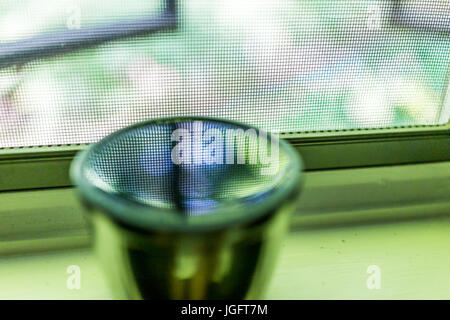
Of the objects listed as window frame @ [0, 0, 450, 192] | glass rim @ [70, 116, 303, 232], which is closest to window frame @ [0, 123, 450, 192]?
window frame @ [0, 0, 450, 192]

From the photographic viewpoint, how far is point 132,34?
1.67ft

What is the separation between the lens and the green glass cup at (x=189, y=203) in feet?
0.95

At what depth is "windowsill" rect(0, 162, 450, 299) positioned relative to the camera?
0.50 metres

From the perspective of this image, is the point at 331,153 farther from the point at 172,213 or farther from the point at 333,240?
the point at 172,213

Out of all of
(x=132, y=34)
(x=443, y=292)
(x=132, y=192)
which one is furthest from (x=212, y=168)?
(x=443, y=292)

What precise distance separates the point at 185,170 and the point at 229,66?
152mm

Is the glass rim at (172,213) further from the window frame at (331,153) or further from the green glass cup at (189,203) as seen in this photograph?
the window frame at (331,153)

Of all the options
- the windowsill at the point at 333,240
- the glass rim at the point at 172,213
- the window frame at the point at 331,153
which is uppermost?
the glass rim at the point at 172,213

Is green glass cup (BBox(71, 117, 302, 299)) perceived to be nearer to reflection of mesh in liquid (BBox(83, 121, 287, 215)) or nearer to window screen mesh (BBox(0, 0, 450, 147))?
reflection of mesh in liquid (BBox(83, 121, 287, 215))

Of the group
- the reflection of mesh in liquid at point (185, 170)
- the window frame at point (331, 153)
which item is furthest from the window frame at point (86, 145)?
the reflection of mesh in liquid at point (185, 170)

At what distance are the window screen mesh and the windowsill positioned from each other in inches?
3.6

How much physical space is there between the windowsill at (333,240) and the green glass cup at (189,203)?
0.14m

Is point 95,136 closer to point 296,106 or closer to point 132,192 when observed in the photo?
point 132,192
